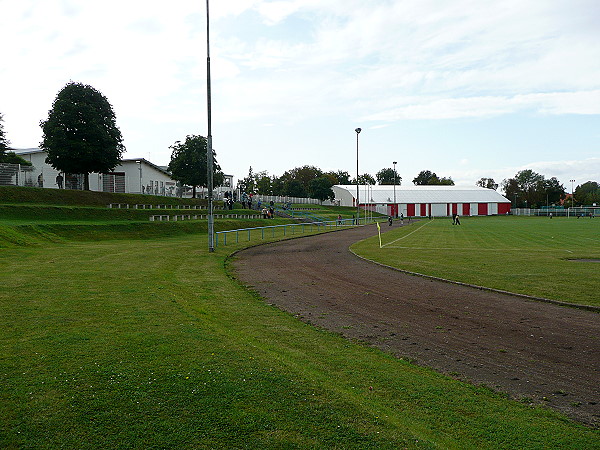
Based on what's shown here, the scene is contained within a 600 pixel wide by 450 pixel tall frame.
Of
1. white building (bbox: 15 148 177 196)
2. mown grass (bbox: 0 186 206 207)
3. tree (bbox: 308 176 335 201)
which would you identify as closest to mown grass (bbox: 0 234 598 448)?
mown grass (bbox: 0 186 206 207)

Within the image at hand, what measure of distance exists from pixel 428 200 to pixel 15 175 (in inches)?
3480

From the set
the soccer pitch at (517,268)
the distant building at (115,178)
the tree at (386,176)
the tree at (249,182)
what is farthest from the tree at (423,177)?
the soccer pitch at (517,268)

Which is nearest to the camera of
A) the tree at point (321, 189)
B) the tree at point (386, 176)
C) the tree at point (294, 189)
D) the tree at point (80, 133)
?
the tree at point (80, 133)

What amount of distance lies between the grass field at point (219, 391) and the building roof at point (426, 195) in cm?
9988

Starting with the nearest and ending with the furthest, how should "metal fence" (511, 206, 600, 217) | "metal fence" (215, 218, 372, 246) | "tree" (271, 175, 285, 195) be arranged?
"metal fence" (215, 218, 372, 246), "metal fence" (511, 206, 600, 217), "tree" (271, 175, 285, 195)

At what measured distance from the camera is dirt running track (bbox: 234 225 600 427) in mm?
6348

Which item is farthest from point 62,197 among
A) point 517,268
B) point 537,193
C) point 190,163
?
point 537,193

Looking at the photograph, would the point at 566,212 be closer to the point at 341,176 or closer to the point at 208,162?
the point at 341,176

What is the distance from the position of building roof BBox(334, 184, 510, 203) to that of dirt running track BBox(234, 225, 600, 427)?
94.4 m

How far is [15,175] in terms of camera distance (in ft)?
127

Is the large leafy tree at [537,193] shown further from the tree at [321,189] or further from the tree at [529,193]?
the tree at [321,189]

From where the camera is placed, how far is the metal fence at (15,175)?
124 feet

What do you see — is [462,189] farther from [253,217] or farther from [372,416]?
[372,416]

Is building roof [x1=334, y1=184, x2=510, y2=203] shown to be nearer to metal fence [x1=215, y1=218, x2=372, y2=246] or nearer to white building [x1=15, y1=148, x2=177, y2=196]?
white building [x1=15, y1=148, x2=177, y2=196]
